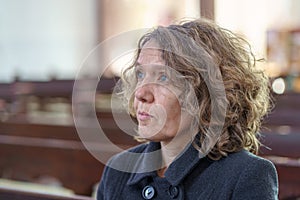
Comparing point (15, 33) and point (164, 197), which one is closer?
point (164, 197)

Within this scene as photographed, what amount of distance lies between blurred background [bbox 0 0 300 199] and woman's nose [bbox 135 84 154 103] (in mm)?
161

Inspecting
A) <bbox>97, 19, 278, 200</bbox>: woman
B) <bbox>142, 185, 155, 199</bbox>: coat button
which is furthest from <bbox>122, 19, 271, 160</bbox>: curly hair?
<bbox>142, 185, 155, 199</bbox>: coat button

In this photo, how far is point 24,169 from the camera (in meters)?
3.17

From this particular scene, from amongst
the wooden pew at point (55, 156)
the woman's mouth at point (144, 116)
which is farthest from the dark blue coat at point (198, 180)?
the wooden pew at point (55, 156)

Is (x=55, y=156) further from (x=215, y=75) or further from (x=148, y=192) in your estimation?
(x=215, y=75)

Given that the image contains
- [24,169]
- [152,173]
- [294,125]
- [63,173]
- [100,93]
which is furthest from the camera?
[100,93]

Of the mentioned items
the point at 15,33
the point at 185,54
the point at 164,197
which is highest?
the point at 185,54

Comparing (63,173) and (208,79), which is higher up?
(208,79)

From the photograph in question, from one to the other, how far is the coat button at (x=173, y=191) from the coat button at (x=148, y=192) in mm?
40

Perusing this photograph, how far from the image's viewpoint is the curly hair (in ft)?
3.23

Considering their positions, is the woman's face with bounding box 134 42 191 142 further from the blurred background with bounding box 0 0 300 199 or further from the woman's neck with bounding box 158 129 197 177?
the blurred background with bounding box 0 0 300 199

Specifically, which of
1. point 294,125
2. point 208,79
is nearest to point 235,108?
point 208,79

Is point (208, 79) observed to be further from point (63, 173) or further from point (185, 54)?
point (63, 173)

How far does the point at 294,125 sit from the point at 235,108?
8.62ft
